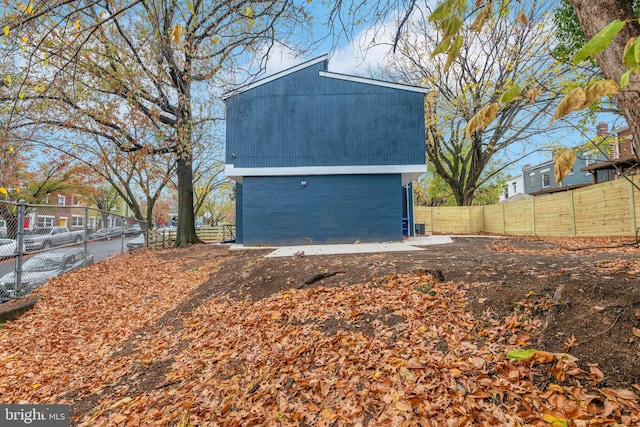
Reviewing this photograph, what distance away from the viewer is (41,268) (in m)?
5.97

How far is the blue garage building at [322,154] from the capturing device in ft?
36.2

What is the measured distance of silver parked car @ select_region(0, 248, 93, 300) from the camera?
16.8 ft

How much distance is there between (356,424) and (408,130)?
423 inches

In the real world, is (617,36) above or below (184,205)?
above

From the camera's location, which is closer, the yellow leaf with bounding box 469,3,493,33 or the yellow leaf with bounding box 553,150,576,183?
the yellow leaf with bounding box 553,150,576,183

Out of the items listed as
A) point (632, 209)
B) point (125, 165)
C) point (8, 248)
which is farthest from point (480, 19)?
point (125, 165)

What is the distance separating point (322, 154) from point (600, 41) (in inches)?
416

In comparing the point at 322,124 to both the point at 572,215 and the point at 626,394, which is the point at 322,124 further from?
the point at 626,394

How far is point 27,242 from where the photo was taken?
5305 millimetres

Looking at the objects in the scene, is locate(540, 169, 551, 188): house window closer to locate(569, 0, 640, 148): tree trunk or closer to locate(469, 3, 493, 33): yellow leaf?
locate(569, 0, 640, 148): tree trunk

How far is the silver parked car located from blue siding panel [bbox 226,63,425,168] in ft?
18.6

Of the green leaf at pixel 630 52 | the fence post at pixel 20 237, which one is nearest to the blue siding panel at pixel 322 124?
the fence post at pixel 20 237

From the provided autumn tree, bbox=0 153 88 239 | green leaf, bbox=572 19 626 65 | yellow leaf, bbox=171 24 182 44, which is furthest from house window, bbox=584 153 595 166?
autumn tree, bbox=0 153 88 239

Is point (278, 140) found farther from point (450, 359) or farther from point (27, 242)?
point (450, 359)
